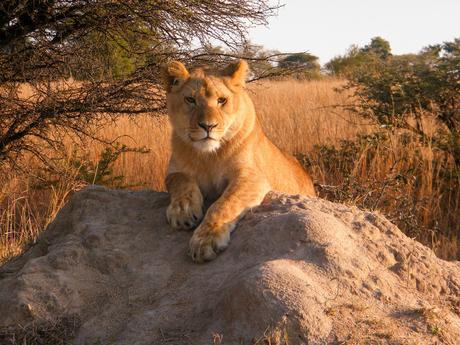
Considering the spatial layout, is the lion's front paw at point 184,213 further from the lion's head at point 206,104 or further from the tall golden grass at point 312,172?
the tall golden grass at point 312,172

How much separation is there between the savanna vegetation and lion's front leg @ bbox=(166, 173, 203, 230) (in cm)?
198

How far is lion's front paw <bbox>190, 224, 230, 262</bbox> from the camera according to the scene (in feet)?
12.4

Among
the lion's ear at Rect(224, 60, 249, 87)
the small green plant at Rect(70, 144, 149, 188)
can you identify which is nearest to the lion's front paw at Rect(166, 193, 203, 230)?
the lion's ear at Rect(224, 60, 249, 87)

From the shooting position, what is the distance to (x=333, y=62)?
28.3m

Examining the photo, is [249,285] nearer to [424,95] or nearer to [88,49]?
[88,49]

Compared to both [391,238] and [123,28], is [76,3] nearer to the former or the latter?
[123,28]

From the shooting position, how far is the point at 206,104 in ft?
14.4

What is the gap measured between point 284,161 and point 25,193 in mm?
4015

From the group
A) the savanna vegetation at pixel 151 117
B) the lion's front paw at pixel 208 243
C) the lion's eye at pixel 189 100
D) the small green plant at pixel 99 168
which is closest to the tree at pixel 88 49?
the savanna vegetation at pixel 151 117

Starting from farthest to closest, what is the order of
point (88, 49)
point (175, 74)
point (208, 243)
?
point (88, 49) → point (175, 74) → point (208, 243)

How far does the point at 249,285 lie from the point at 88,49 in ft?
13.1

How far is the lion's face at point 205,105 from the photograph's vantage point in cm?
436

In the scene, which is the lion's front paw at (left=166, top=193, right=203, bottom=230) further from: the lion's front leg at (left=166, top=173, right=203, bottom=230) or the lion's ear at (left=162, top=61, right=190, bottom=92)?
the lion's ear at (left=162, top=61, right=190, bottom=92)

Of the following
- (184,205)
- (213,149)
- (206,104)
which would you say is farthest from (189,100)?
(184,205)
